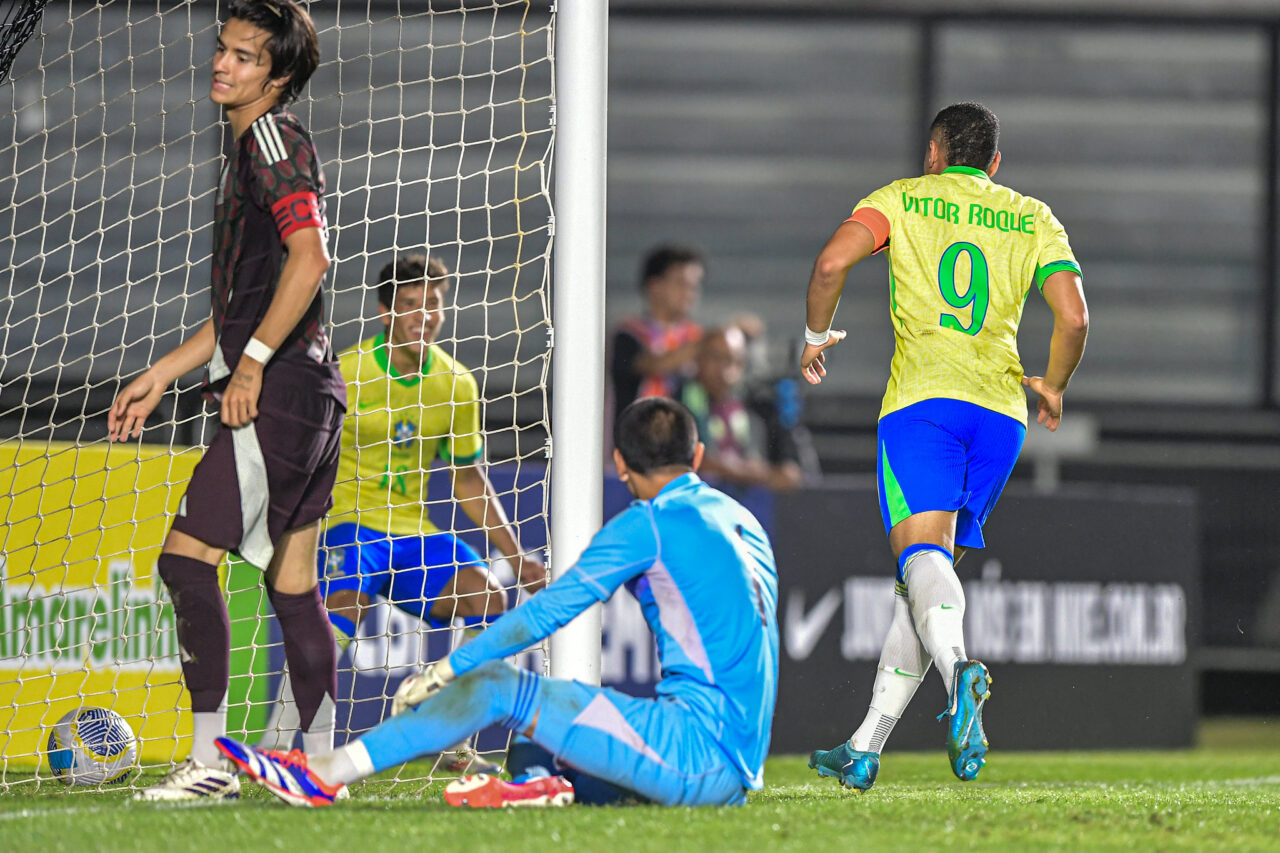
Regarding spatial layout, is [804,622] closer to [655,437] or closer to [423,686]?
[655,437]

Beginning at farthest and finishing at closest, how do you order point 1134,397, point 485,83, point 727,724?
point 1134,397, point 485,83, point 727,724

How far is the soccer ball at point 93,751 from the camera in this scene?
4.43m

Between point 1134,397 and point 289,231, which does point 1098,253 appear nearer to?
point 1134,397

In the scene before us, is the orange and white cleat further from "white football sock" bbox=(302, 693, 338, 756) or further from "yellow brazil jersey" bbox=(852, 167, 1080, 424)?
"yellow brazil jersey" bbox=(852, 167, 1080, 424)

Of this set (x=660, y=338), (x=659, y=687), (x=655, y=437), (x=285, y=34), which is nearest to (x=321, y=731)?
(x=659, y=687)

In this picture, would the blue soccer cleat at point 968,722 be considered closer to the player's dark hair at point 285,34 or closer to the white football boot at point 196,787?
the white football boot at point 196,787

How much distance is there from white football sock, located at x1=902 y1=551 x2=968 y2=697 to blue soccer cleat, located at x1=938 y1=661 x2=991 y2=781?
6.6 inches

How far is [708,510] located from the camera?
338 cm

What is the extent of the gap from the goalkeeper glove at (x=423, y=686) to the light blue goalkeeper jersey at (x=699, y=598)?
0.57 feet

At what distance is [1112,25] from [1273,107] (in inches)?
49.8

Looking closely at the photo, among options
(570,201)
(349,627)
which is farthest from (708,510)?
(349,627)

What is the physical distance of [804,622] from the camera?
280 inches

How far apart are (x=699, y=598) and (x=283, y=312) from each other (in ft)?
3.81

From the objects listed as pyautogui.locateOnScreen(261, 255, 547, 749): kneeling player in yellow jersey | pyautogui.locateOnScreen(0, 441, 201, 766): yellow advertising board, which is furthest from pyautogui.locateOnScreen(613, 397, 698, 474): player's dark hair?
pyautogui.locateOnScreen(0, 441, 201, 766): yellow advertising board
